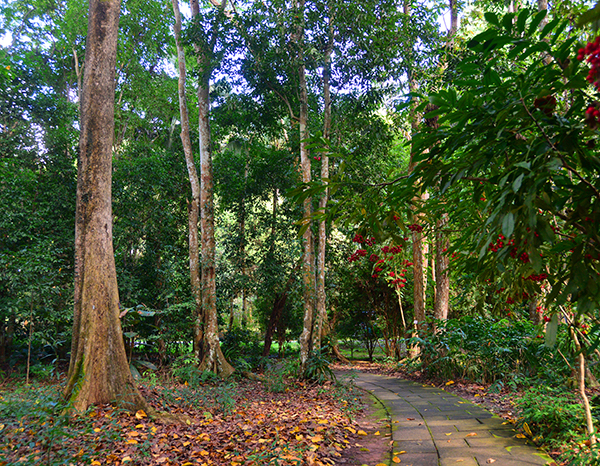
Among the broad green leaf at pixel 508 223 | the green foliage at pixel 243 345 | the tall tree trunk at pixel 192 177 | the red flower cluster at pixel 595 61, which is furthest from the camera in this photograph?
the green foliage at pixel 243 345

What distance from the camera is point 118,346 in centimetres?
419

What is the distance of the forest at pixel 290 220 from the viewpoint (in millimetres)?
1298

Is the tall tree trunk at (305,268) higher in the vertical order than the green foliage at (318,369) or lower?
higher

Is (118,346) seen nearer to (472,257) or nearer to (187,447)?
(187,447)

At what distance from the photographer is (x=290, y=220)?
407 inches

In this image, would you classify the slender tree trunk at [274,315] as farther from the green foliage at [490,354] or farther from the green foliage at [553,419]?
the green foliage at [553,419]

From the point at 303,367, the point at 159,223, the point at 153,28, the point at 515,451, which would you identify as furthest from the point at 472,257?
the point at 153,28

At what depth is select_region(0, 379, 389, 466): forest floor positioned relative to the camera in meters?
2.87

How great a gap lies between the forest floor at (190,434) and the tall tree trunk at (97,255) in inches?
10.4

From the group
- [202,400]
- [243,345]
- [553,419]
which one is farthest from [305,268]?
[243,345]

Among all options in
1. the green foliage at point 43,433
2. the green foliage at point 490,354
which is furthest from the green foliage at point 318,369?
the green foliage at point 43,433

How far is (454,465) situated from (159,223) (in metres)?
8.47

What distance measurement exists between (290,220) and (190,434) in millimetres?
7070

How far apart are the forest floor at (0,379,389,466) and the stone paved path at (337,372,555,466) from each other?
31 cm
